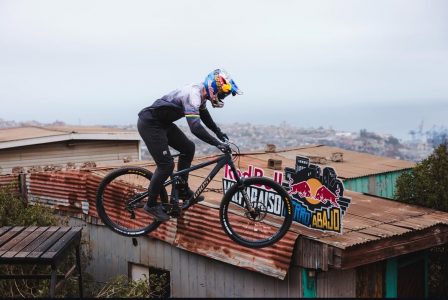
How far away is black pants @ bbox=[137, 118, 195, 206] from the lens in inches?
309

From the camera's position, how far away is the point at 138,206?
862cm

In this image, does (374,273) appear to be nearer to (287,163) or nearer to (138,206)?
(138,206)

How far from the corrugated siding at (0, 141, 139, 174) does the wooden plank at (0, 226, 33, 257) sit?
33.3 feet

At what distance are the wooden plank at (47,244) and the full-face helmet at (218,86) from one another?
10.7 feet

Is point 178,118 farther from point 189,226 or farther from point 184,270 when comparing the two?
point 184,270

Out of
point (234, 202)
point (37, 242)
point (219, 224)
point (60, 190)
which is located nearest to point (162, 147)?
point (234, 202)

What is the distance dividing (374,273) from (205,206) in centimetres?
352

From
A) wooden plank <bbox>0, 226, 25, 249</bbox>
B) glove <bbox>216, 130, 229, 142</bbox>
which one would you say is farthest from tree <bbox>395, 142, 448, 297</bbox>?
wooden plank <bbox>0, 226, 25, 249</bbox>

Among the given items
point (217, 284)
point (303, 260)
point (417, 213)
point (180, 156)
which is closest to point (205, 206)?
point (217, 284)

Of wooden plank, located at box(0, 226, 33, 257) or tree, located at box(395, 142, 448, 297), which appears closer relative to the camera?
wooden plank, located at box(0, 226, 33, 257)

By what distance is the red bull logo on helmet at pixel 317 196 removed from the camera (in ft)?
31.5

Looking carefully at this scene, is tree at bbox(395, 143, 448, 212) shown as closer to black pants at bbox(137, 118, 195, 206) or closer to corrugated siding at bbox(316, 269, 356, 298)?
corrugated siding at bbox(316, 269, 356, 298)

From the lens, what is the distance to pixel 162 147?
7863 millimetres

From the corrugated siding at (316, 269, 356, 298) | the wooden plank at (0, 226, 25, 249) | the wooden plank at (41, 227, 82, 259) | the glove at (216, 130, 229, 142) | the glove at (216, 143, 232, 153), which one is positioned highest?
the glove at (216, 130, 229, 142)
